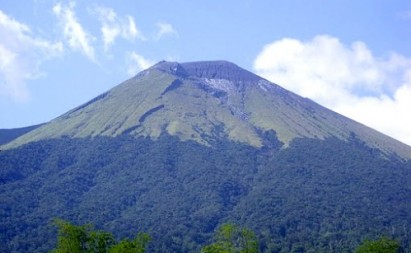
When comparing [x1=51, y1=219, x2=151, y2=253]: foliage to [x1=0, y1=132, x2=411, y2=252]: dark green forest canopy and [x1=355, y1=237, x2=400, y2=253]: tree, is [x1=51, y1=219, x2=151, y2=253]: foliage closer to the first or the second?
[x1=355, y1=237, x2=400, y2=253]: tree

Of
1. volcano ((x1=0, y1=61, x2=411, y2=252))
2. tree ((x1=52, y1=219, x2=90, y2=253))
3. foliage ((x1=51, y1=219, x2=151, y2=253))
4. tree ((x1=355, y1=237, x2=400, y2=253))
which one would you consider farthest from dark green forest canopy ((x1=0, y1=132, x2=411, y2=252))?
tree ((x1=52, y1=219, x2=90, y2=253))

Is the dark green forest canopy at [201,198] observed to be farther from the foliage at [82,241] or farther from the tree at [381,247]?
the foliage at [82,241]

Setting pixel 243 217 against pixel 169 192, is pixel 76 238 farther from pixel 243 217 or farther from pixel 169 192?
pixel 169 192

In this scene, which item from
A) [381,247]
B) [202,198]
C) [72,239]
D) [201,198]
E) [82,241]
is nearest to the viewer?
[72,239]

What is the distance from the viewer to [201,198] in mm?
168875

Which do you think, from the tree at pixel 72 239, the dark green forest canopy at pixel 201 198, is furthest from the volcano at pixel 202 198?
the tree at pixel 72 239

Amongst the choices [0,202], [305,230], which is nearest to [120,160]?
[0,202]

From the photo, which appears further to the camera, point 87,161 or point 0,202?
point 87,161

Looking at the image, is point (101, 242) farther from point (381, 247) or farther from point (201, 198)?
point (201, 198)

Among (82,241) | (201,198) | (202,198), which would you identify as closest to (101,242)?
(82,241)

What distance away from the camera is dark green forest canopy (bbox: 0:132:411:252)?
135250 millimetres

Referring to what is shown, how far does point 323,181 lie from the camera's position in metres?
181

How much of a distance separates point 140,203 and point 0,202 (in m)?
39.1

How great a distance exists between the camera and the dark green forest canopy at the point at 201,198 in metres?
135
